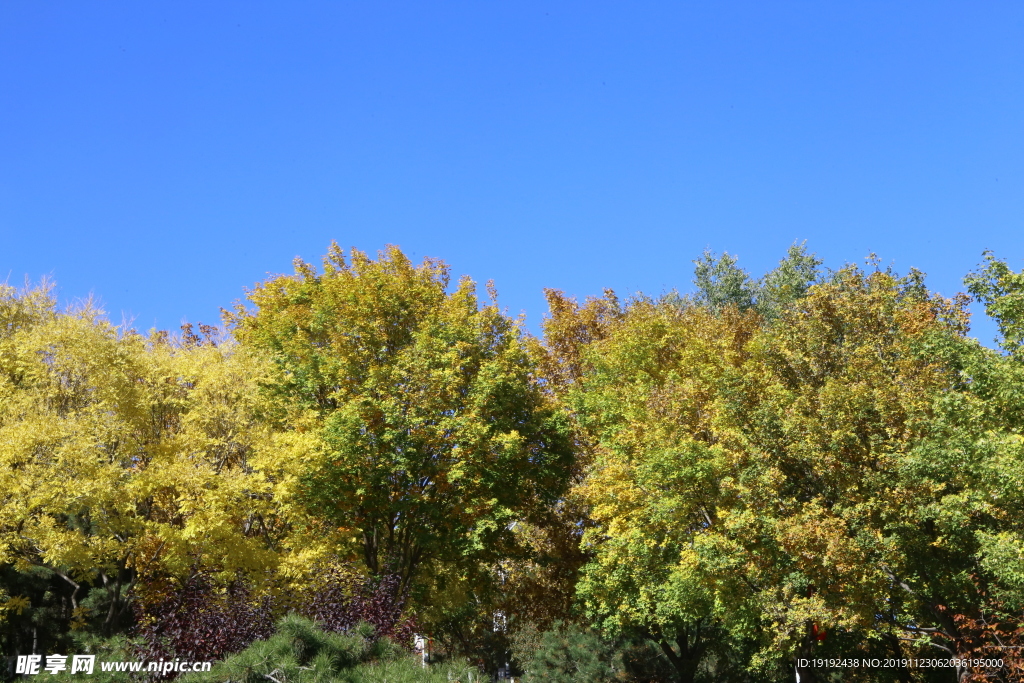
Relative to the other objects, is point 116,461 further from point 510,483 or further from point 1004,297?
point 1004,297

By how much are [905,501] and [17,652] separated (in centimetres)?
1986

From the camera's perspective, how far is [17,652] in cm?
2062

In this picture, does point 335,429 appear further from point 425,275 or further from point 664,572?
point 664,572

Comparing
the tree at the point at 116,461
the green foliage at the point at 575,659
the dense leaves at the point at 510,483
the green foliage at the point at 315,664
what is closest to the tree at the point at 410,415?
the dense leaves at the point at 510,483

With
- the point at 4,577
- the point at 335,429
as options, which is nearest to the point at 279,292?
the point at 335,429

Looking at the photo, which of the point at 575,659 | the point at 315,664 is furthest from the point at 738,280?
the point at 315,664

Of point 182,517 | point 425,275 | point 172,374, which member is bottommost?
point 182,517

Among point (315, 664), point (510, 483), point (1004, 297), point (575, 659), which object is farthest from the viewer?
point (575, 659)

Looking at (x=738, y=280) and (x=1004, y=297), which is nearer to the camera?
(x=1004, y=297)

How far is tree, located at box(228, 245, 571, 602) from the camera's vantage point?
24.8m

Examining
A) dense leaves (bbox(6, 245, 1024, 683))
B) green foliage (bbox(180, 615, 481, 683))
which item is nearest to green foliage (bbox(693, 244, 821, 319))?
dense leaves (bbox(6, 245, 1024, 683))

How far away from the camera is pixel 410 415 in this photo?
81.5 feet

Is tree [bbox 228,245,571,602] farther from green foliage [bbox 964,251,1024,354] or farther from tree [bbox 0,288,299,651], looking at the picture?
green foliage [bbox 964,251,1024,354]

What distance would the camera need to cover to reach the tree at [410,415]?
2477 centimetres
